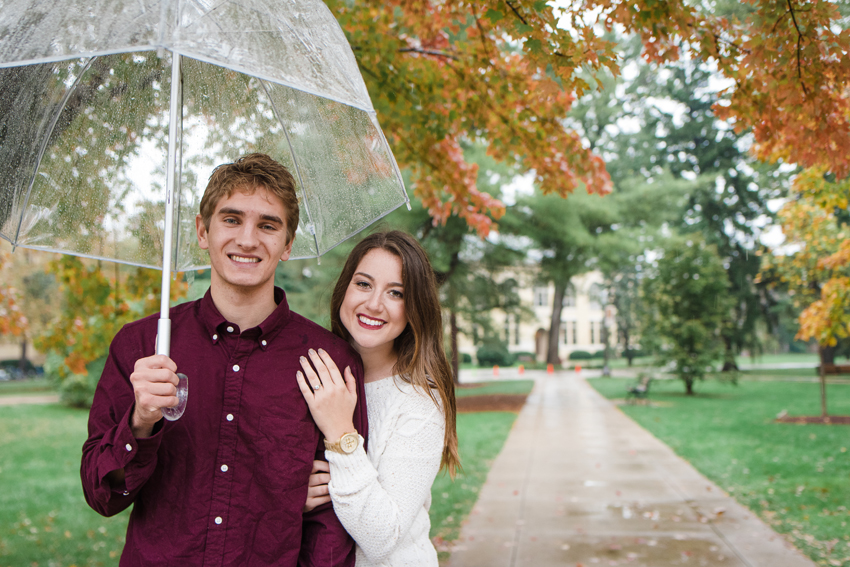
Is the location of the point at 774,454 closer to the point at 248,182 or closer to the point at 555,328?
the point at 248,182

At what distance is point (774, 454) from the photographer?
10.5 meters

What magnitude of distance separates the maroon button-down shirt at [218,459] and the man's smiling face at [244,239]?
0.14 metres

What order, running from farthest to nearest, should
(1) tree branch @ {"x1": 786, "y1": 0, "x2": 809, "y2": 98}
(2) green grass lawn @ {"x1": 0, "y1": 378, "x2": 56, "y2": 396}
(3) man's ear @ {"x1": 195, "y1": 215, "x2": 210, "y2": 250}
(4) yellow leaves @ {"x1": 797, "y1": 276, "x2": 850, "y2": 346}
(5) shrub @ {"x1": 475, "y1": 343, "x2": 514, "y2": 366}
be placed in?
(5) shrub @ {"x1": 475, "y1": 343, "x2": 514, "y2": 366} → (2) green grass lawn @ {"x1": 0, "y1": 378, "x2": 56, "y2": 396} → (4) yellow leaves @ {"x1": 797, "y1": 276, "x2": 850, "y2": 346} → (1) tree branch @ {"x1": 786, "y1": 0, "x2": 809, "y2": 98} → (3) man's ear @ {"x1": 195, "y1": 215, "x2": 210, "y2": 250}

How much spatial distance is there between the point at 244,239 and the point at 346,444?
28.8 inches

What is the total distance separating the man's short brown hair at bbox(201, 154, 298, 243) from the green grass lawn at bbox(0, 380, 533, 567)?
1481 mm

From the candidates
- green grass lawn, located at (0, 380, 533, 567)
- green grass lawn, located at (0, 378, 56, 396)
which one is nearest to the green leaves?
green grass lawn, located at (0, 380, 533, 567)

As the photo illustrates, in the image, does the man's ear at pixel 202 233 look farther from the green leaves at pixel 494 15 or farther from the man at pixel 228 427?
the green leaves at pixel 494 15

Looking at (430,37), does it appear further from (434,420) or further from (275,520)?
(275,520)

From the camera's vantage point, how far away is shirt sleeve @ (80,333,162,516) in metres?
1.79

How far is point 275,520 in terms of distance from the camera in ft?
6.61

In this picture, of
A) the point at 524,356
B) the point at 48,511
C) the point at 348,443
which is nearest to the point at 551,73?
the point at 348,443

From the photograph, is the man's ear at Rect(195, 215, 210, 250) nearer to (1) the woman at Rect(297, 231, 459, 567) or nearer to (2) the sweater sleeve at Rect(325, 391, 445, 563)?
(1) the woman at Rect(297, 231, 459, 567)

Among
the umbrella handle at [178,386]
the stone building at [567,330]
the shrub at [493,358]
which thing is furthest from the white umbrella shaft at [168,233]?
the stone building at [567,330]

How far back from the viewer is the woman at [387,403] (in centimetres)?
211
